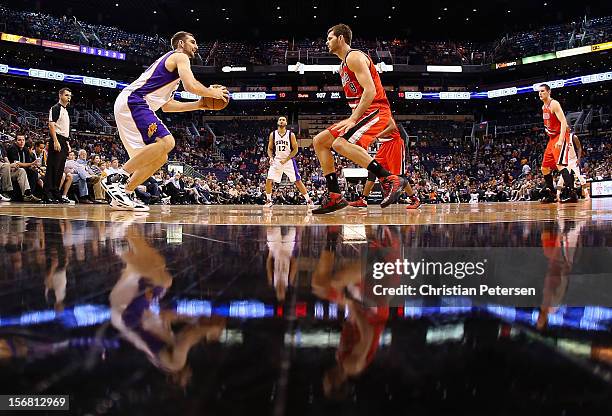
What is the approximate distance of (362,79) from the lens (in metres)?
3.89

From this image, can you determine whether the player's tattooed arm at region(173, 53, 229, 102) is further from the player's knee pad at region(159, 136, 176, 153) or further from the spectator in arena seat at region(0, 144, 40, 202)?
the spectator in arena seat at region(0, 144, 40, 202)

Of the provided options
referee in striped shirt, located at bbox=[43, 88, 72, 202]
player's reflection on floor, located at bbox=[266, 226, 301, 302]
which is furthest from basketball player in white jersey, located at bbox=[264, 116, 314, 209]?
player's reflection on floor, located at bbox=[266, 226, 301, 302]

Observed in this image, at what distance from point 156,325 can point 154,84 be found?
13.9 feet

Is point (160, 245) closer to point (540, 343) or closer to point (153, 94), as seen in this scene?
point (540, 343)

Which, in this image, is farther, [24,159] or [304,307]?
[24,159]

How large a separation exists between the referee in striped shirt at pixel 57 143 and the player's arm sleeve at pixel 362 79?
15.9 feet

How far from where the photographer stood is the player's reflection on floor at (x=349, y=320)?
1.51ft

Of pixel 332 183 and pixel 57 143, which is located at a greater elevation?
pixel 57 143

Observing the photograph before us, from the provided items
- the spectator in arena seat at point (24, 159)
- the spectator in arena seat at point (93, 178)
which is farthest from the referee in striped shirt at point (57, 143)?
the spectator in arena seat at point (93, 178)

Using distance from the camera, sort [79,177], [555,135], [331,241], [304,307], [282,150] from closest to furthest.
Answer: [304,307] → [331,241] → [555,135] → [282,150] → [79,177]

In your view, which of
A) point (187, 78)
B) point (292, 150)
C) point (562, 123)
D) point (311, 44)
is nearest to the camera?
point (187, 78)

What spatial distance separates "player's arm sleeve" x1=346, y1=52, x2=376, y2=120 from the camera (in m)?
3.85

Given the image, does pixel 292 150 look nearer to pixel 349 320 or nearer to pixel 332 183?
pixel 332 183

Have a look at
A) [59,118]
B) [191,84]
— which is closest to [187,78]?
[191,84]
